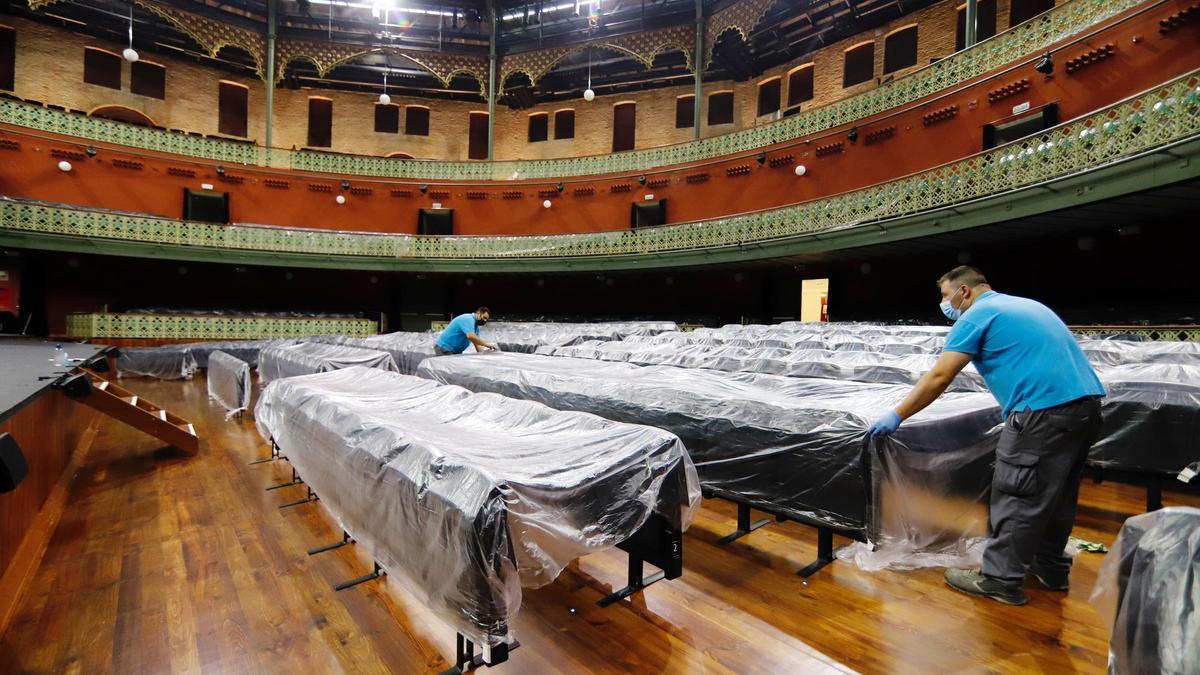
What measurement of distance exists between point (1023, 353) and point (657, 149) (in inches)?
656

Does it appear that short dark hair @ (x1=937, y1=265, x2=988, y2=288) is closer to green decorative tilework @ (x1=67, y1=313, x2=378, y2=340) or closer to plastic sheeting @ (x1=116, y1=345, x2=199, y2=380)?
plastic sheeting @ (x1=116, y1=345, x2=199, y2=380)

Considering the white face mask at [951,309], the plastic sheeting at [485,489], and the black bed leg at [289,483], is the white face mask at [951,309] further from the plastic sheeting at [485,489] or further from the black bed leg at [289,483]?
the black bed leg at [289,483]

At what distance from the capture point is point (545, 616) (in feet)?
7.77

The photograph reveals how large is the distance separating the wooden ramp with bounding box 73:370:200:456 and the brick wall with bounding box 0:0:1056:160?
18.4 meters

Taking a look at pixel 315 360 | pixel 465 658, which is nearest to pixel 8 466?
pixel 465 658

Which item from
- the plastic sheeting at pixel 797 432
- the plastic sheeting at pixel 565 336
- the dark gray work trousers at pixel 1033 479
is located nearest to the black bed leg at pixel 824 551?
the plastic sheeting at pixel 797 432

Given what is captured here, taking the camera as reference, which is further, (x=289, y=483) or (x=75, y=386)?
(x=289, y=483)

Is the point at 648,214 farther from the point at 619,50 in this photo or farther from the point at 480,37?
the point at 480,37

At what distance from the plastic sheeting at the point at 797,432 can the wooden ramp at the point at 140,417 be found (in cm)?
369

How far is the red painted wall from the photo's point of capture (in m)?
9.84

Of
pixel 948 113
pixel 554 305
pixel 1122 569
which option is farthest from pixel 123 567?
pixel 554 305

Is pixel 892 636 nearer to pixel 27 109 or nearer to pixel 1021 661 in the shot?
pixel 1021 661

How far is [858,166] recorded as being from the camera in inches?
547

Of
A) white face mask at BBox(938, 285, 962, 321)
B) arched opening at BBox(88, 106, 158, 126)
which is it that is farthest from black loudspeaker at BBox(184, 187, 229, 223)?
white face mask at BBox(938, 285, 962, 321)
